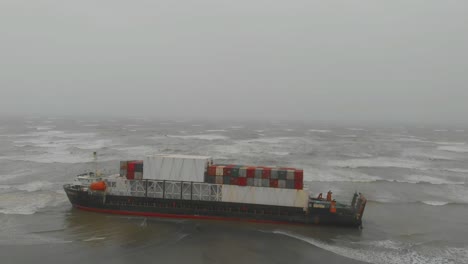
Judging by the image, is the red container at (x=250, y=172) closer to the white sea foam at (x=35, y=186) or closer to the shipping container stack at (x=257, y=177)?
the shipping container stack at (x=257, y=177)

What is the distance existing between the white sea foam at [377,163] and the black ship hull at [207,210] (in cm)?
3605

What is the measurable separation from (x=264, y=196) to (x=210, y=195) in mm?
5717

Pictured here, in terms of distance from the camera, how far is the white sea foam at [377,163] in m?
71.1

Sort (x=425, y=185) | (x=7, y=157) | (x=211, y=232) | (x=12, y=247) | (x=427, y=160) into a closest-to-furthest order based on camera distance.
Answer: (x=12, y=247) < (x=211, y=232) < (x=425, y=185) < (x=7, y=157) < (x=427, y=160)

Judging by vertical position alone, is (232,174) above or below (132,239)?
above

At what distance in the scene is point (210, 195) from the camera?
3709 cm

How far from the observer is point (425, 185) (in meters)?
55.2

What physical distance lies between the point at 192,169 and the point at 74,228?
1276cm

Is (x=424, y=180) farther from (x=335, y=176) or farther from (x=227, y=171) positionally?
(x=227, y=171)

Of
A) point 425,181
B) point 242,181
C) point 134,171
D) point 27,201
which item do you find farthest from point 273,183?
point 425,181

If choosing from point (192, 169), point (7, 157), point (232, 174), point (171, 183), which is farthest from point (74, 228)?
point (7, 157)

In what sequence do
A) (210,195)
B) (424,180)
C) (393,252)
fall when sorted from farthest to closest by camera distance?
(424,180)
(210,195)
(393,252)

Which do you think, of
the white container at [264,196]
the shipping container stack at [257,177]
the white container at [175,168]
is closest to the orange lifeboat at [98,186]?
the white container at [175,168]

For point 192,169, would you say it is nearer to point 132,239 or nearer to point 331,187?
point 132,239
